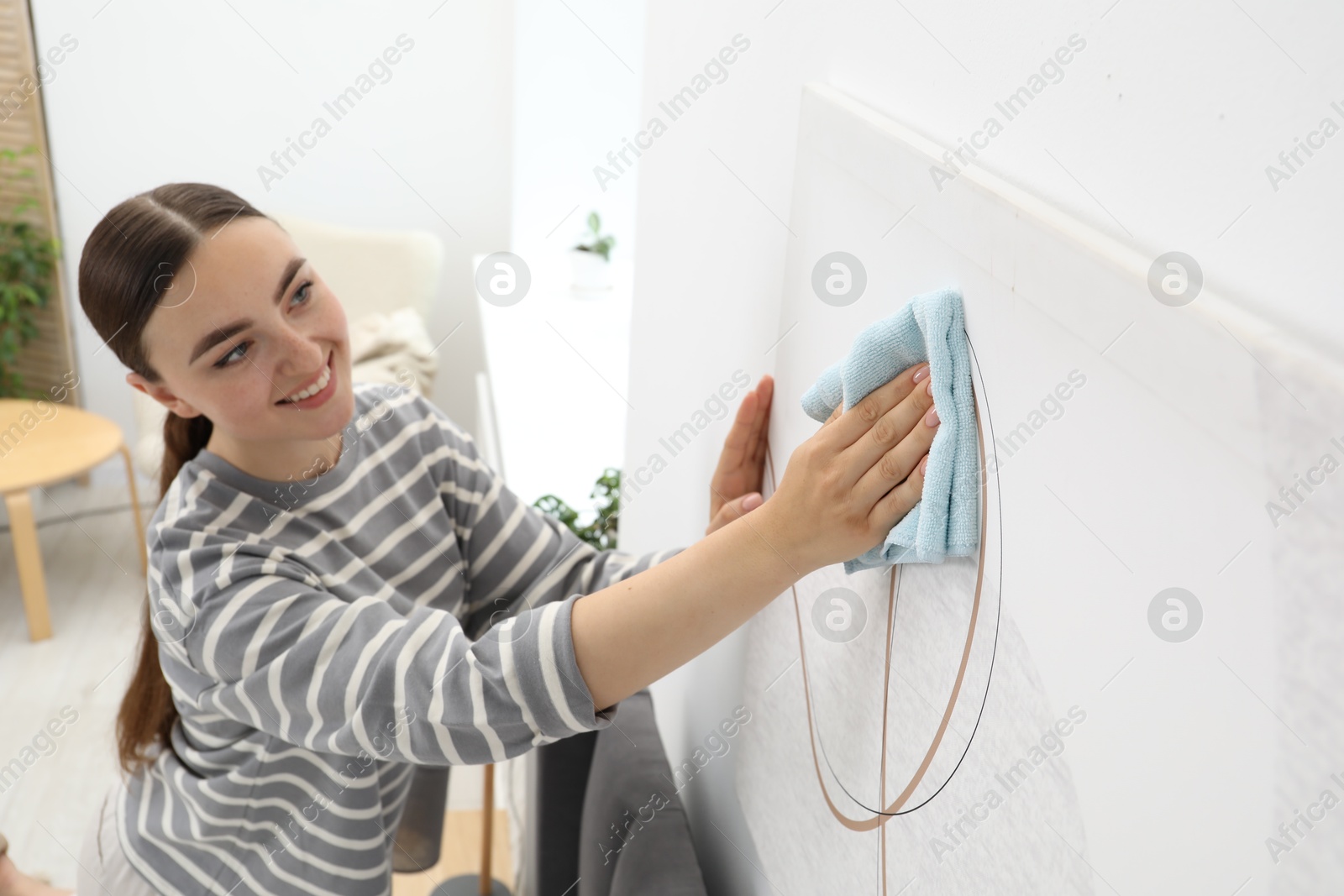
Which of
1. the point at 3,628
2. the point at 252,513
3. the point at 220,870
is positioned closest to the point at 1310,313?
the point at 252,513

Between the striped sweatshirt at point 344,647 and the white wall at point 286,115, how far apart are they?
9.01ft

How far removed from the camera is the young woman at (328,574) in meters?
0.68

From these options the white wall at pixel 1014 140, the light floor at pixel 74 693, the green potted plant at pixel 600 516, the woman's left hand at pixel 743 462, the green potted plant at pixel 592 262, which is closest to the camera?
the white wall at pixel 1014 140

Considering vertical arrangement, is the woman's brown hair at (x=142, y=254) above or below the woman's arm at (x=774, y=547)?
below

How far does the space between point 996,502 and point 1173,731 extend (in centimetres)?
15

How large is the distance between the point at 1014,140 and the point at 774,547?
11.3 inches

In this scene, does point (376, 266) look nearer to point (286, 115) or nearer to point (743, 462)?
point (286, 115)

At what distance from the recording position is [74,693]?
8.64 feet

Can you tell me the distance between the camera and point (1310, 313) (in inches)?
11.0

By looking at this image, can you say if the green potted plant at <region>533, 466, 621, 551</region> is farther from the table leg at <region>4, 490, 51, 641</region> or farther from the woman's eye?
the table leg at <region>4, 490, 51, 641</region>

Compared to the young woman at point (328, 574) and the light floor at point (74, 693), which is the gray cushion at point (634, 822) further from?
the light floor at point (74, 693)

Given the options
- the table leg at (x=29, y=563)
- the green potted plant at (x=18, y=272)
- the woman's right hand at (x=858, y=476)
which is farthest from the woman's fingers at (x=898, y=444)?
the green potted plant at (x=18, y=272)

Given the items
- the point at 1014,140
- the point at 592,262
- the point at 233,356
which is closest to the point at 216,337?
the point at 233,356

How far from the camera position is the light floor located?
2.15 meters
